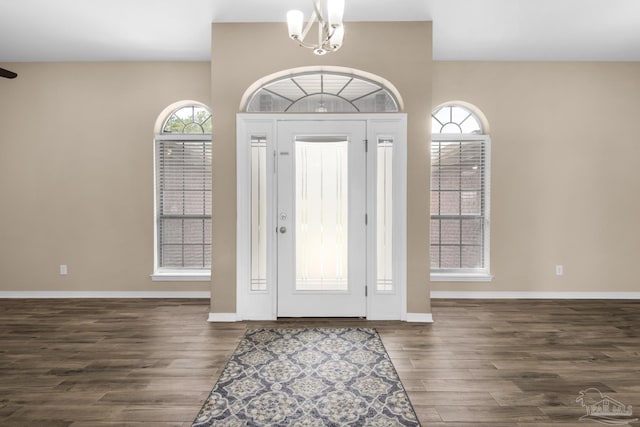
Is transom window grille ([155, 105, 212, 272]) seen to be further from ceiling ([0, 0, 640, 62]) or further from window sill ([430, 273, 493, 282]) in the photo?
window sill ([430, 273, 493, 282])

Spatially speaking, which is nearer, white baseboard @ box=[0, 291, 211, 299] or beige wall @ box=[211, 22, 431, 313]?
beige wall @ box=[211, 22, 431, 313]

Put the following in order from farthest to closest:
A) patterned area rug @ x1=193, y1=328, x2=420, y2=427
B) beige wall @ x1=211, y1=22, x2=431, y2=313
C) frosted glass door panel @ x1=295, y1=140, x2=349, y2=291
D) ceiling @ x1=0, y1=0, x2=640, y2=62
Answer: frosted glass door panel @ x1=295, y1=140, x2=349, y2=291
beige wall @ x1=211, y1=22, x2=431, y2=313
ceiling @ x1=0, y1=0, x2=640, y2=62
patterned area rug @ x1=193, y1=328, x2=420, y2=427

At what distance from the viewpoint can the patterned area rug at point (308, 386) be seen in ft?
7.12

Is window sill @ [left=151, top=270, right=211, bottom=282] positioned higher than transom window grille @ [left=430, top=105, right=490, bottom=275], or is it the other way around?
transom window grille @ [left=430, top=105, right=490, bottom=275]

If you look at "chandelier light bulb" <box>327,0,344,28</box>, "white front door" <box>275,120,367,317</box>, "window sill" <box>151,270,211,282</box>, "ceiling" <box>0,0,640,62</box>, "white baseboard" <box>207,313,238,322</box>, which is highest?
→ "ceiling" <box>0,0,640,62</box>

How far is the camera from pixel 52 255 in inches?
195

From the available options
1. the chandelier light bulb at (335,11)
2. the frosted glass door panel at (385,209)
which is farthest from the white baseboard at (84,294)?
the chandelier light bulb at (335,11)

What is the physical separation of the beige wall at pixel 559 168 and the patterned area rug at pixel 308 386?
276cm

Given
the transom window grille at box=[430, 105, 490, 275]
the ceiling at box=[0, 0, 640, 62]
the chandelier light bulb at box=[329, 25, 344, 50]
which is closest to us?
the chandelier light bulb at box=[329, 25, 344, 50]

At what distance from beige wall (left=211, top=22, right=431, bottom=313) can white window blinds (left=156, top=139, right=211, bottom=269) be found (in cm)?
122

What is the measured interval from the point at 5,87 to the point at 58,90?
2.30 feet

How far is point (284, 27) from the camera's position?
3.92 m

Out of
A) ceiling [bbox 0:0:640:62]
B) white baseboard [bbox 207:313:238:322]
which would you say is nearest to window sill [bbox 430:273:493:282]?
white baseboard [bbox 207:313:238:322]

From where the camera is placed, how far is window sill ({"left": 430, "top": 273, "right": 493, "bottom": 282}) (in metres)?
4.90
